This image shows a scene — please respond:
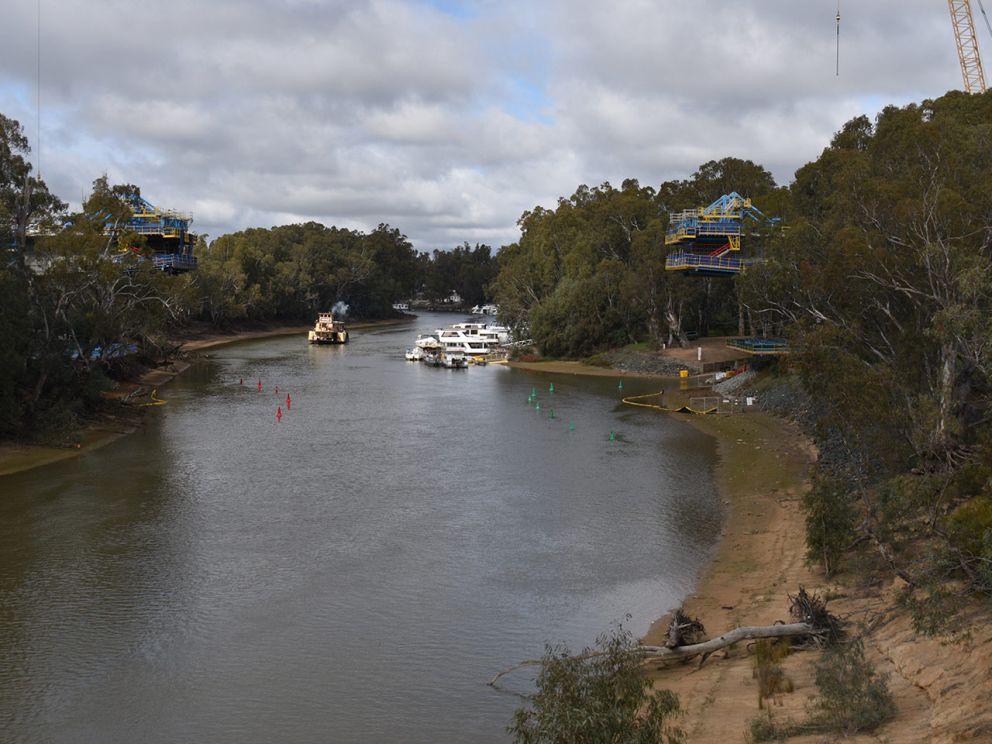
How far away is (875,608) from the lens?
22984mm

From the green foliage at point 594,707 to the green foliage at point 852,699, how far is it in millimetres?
3045

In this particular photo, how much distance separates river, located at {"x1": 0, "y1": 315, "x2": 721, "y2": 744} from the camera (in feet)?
66.9


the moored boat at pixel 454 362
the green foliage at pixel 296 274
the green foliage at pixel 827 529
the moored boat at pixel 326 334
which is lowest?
the green foliage at pixel 827 529

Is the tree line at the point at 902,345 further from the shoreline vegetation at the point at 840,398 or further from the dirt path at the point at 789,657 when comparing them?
the dirt path at the point at 789,657

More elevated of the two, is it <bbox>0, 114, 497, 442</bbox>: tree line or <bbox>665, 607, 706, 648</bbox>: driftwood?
<bbox>0, 114, 497, 442</bbox>: tree line

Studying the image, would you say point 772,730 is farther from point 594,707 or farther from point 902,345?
point 902,345

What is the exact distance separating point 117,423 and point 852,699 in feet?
158

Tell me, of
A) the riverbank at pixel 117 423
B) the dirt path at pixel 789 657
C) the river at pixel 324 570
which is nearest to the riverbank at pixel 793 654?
the dirt path at pixel 789 657

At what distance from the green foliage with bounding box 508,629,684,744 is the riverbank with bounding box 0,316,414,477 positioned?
117 ft

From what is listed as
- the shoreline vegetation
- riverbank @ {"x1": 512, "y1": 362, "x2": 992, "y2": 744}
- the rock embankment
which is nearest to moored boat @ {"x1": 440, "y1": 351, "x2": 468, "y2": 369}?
the rock embankment

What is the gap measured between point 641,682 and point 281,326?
5728 inches

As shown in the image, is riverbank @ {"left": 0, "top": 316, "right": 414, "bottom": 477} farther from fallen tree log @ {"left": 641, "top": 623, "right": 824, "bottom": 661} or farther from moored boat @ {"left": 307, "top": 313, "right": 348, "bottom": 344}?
fallen tree log @ {"left": 641, "top": 623, "right": 824, "bottom": 661}

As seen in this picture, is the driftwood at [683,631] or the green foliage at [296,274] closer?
the driftwood at [683,631]

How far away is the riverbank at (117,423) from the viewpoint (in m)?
44.0
